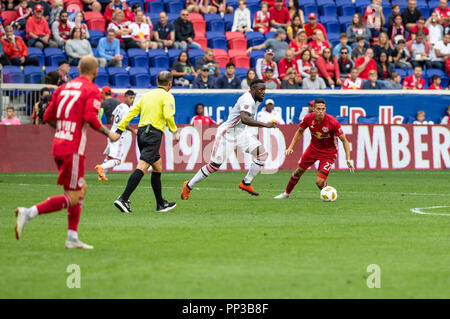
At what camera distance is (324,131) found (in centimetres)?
1634

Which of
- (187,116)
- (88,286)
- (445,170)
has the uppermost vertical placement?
(88,286)

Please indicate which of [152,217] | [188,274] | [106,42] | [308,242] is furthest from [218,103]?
[188,274]

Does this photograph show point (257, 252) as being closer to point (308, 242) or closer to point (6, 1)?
point (308, 242)

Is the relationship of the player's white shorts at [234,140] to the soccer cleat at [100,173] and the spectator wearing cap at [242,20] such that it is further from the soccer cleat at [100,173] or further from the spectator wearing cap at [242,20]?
the spectator wearing cap at [242,20]

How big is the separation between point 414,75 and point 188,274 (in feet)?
72.1

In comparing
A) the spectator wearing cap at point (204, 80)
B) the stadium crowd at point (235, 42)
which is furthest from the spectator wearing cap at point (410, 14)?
the spectator wearing cap at point (204, 80)

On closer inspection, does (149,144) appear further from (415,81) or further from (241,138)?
(415,81)

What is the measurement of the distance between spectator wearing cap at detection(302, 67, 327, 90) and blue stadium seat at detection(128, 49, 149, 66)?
4.94 metres

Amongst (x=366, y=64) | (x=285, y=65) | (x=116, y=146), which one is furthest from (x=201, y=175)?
(x=366, y=64)

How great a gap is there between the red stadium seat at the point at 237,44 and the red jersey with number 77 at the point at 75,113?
19.8 m

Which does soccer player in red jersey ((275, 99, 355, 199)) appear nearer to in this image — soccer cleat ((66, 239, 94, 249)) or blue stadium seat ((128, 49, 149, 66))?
soccer cleat ((66, 239, 94, 249))

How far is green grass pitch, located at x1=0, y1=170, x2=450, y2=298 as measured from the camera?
728cm

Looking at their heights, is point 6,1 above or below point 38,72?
above

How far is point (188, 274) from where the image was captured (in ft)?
25.8
